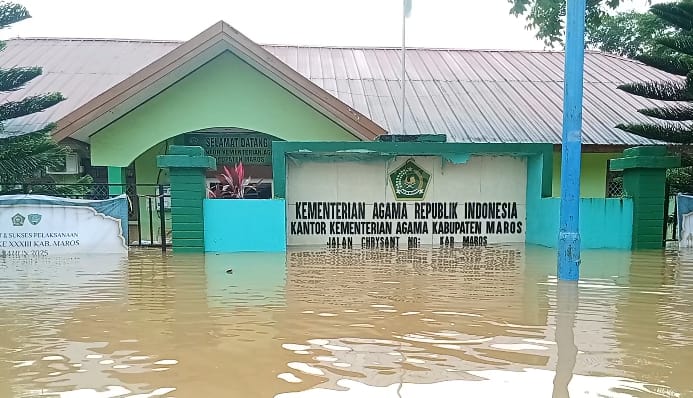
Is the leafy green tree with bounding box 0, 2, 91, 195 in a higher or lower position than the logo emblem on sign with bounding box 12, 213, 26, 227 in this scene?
higher

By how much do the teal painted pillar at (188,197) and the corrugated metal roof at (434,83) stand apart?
17.4 feet

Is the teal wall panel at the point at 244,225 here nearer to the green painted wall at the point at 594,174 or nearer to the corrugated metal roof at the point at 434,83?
the corrugated metal roof at the point at 434,83

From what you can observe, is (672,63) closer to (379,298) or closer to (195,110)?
(379,298)

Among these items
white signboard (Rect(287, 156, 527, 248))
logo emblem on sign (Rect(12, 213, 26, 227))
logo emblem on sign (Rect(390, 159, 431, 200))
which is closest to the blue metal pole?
white signboard (Rect(287, 156, 527, 248))

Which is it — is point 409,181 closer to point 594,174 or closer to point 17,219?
point 594,174

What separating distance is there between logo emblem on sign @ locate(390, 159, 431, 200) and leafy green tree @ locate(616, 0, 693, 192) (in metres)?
4.40

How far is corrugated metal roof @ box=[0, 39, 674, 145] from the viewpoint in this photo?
13.7m

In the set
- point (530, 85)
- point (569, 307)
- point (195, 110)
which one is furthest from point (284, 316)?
point (530, 85)

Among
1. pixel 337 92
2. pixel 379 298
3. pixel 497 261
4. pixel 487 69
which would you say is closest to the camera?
pixel 379 298

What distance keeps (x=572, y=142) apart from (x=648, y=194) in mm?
4559

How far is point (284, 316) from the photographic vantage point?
5113 millimetres

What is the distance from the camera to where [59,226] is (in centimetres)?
945

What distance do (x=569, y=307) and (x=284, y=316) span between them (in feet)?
9.71

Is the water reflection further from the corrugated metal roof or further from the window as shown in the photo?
the window
